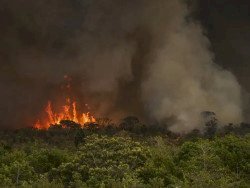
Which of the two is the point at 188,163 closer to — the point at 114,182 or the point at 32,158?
the point at 114,182

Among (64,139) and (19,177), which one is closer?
(19,177)

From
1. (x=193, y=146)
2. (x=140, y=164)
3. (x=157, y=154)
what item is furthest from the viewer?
(x=193, y=146)

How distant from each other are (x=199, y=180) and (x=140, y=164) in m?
12.0

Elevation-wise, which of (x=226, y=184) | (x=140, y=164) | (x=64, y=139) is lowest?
(x=226, y=184)

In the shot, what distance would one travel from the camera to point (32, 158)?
8056cm

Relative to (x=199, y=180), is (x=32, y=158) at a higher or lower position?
higher

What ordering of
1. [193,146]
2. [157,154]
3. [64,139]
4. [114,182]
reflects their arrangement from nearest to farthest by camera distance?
A: [114,182], [157,154], [193,146], [64,139]

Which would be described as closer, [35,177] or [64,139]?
[35,177]

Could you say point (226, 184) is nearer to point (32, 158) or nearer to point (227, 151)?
point (227, 151)

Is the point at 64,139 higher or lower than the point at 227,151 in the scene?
higher

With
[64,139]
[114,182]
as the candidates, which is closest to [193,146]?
[114,182]

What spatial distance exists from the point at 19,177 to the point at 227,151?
110 ft

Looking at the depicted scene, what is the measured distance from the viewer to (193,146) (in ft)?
281

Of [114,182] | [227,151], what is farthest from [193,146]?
[114,182]
